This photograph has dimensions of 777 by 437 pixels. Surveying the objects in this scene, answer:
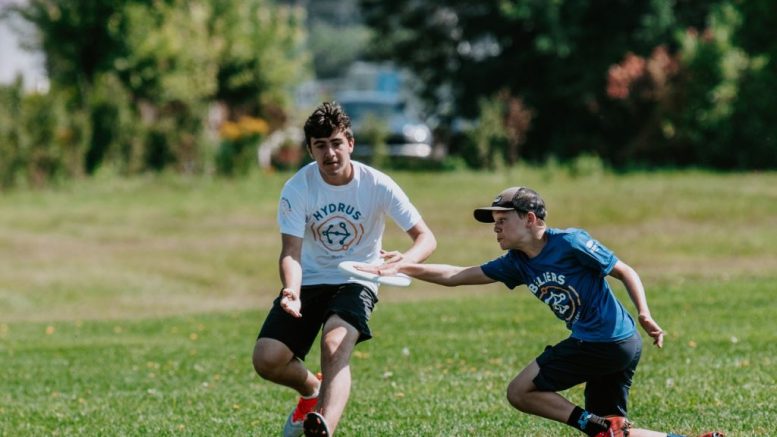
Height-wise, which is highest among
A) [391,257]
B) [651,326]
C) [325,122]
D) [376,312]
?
[325,122]

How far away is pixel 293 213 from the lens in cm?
697

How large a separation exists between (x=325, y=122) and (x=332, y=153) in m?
0.19

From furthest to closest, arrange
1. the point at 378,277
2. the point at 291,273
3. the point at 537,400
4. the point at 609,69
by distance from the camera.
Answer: the point at 609,69 → the point at 291,273 → the point at 378,277 → the point at 537,400

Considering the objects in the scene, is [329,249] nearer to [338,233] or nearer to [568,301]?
[338,233]

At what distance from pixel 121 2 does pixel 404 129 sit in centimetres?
918

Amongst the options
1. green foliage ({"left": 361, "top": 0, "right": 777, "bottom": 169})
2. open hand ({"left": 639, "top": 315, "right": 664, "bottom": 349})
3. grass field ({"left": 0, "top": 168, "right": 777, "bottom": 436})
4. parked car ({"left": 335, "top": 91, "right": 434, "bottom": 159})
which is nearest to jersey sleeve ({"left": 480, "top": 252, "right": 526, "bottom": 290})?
open hand ({"left": 639, "top": 315, "right": 664, "bottom": 349})

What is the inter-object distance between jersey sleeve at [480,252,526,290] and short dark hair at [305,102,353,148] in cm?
109

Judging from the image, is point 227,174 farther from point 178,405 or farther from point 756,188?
point 178,405

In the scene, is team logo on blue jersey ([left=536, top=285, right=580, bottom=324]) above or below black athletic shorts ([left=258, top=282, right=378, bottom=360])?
above

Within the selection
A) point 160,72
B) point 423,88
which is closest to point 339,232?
point 160,72

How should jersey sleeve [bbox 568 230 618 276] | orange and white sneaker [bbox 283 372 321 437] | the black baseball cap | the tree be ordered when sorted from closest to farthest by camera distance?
jersey sleeve [bbox 568 230 618 276]
the black baseball cap
orange and white sneaker [bbox 283 372 321 437]
the tree

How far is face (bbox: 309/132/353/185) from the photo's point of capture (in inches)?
271

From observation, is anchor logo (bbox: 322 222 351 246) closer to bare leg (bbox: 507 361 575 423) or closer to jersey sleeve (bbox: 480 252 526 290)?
jersey sleeve (bbox: 480 252 526 290)

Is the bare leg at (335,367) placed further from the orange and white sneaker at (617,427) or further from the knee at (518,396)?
the orange and white sneaker at (617,427)
